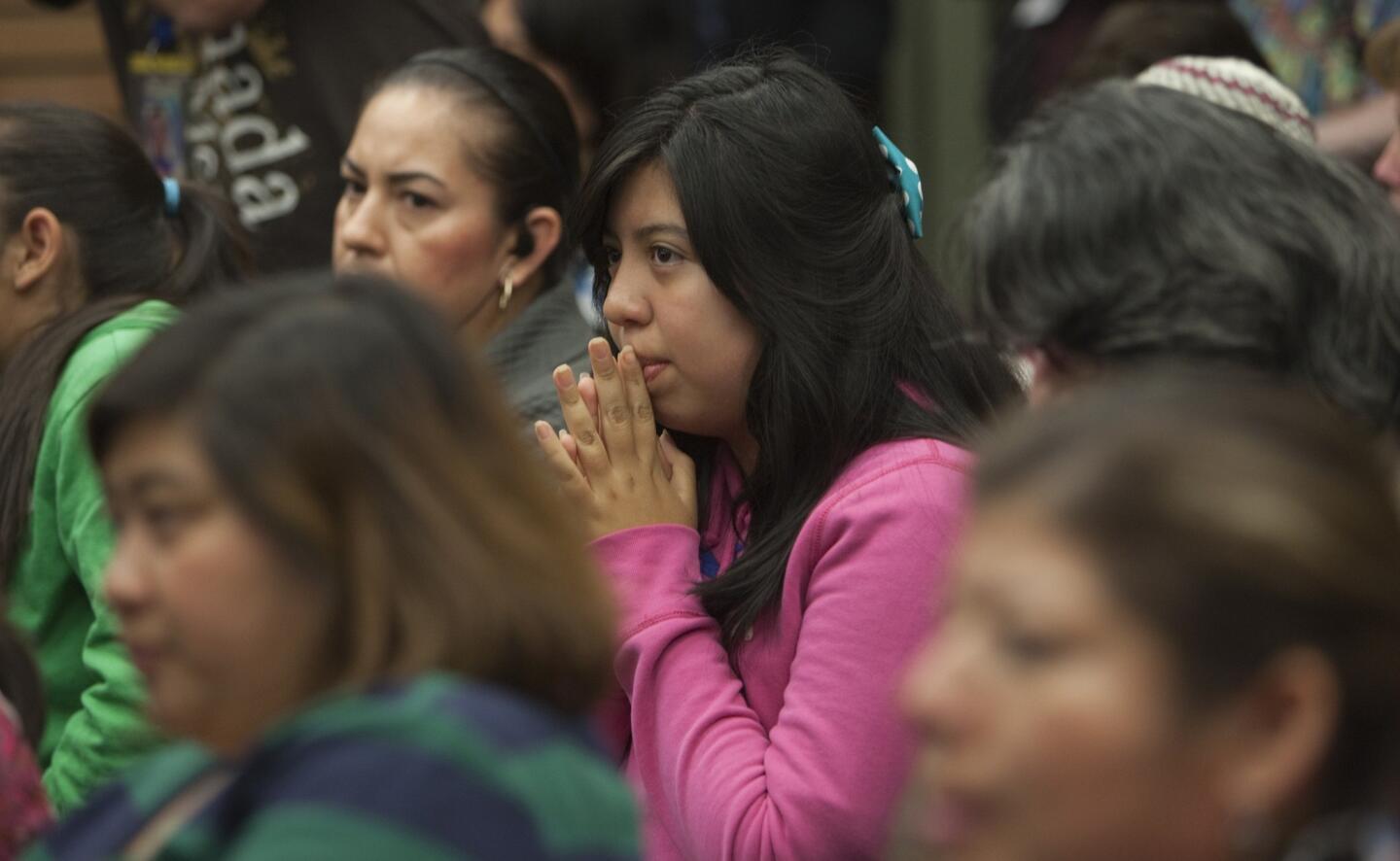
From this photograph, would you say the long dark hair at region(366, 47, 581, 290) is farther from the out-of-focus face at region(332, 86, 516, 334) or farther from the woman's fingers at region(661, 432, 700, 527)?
the woman's fingers at region(661, 432, 700, 527)

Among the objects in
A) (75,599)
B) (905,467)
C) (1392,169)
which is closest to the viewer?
(905,467)

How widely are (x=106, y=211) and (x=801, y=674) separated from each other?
1705 mm

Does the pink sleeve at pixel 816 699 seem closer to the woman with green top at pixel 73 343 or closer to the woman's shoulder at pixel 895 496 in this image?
the woman's shoulder at pixel 895 496

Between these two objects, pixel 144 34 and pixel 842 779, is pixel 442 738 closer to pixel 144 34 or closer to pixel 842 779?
pixel 842 779

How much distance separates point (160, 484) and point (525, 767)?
39 cm

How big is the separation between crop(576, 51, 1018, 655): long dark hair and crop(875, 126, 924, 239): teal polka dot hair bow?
0.09ft

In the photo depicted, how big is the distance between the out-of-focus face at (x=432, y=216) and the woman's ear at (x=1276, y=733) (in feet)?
7.76

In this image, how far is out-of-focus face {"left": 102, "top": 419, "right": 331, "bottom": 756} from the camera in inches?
59.8

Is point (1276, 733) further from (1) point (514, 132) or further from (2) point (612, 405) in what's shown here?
(1) point (514, 132)

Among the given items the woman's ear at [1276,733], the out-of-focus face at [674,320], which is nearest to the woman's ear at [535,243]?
the out-of-focus face at [674,320]

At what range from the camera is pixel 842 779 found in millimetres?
2254

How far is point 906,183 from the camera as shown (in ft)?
8.87

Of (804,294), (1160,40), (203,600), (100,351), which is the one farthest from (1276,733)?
(1160,40)

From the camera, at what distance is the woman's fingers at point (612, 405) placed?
2.62 m
